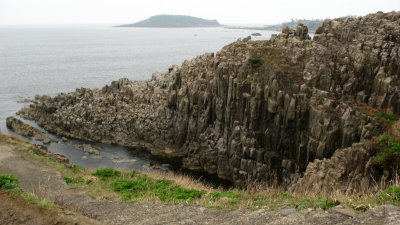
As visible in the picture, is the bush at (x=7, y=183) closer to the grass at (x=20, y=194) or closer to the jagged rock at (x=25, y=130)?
the grass at (x=20, y=194)

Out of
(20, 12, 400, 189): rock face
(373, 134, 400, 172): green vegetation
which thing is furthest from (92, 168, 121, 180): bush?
(373, 134, 400, 172): green vegetation

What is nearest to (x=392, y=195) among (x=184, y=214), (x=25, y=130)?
(x=184, y=214)

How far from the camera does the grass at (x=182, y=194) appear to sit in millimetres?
16469

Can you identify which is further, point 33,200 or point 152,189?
point 152,189

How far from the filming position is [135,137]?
7081 centimetres

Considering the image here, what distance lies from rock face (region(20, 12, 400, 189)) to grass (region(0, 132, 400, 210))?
64.2 ft

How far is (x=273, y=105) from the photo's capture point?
54.1 m

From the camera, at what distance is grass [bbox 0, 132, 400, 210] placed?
16.5 metres

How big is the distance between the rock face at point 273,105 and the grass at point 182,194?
64.2 feet

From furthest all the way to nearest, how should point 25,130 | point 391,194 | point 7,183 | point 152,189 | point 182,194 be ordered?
point 25,130, point 152,189, point 182,194, point 7,183, point 391,194

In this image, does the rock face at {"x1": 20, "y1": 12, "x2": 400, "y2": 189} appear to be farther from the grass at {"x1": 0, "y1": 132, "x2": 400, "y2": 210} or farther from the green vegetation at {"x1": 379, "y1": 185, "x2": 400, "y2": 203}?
the green vegetation at {"x1": 379, "y1": 185, "x2": 400, "y2": 203}

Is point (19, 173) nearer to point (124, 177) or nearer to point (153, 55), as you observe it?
point (124, 177)

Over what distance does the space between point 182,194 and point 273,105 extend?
105 feet

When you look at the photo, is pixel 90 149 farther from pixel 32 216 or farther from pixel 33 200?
pixel 32 216
